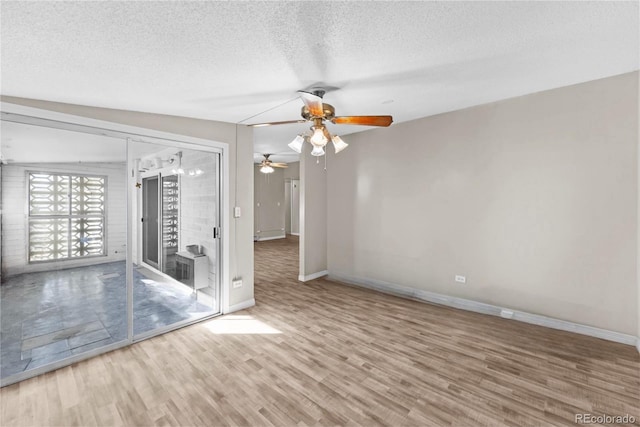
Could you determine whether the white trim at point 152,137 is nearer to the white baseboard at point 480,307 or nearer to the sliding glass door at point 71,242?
the sliding glass door at point 71,242

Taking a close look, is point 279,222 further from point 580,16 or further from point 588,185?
point 580,16

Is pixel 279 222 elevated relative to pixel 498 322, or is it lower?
elevated

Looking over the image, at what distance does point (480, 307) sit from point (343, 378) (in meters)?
2.30

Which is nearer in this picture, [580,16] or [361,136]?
[580,16]

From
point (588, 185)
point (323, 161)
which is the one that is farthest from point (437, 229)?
point (323, 161)

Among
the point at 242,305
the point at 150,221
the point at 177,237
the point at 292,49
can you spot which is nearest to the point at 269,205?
the point at 177,237

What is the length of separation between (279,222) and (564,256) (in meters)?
8.27

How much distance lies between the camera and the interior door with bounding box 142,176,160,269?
3.60 m

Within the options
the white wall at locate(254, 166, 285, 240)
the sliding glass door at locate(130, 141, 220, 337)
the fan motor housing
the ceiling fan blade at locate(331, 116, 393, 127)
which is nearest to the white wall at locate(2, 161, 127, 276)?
the sliding glass door at locate(130, 141, 220, 337)

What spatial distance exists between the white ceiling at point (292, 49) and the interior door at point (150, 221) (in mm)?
1264

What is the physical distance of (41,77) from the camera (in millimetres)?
1911

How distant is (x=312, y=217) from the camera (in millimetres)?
4992

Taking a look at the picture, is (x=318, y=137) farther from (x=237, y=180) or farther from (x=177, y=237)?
(x=177, y=237)

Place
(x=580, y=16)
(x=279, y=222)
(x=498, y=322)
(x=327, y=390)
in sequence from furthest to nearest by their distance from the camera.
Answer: (x=279, y=222) → (x=498, y=322) → (x=327, y=390) → (x=580, y=16)
